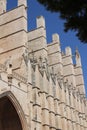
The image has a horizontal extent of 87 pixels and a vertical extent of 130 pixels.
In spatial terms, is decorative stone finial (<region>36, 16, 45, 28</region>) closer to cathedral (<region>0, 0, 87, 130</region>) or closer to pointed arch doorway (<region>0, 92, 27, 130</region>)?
cathedral (<region>0, 0, 87, 130</region>)

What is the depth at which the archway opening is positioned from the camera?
1667 centimetres

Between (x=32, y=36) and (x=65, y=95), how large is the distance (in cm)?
711

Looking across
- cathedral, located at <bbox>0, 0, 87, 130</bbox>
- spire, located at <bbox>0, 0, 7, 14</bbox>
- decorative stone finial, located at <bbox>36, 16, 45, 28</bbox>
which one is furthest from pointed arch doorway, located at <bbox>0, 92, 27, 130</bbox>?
decorative stone finial, located at <bbox>36, 16, 45, 28</bbox>

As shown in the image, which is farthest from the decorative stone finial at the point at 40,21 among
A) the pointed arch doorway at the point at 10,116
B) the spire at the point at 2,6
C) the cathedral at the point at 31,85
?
the pointed arch doorway at the point at 10,116

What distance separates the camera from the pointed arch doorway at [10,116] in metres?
16.5

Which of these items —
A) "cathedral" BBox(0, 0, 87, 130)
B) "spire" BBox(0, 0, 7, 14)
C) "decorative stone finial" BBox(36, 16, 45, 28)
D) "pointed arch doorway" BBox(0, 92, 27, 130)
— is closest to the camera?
"pointed arch doorway" BBox(0, 92, 27, 130)

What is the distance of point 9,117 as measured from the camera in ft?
55.1

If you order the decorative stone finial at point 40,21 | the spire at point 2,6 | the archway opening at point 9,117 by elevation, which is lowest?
the archway opening at point 9,117

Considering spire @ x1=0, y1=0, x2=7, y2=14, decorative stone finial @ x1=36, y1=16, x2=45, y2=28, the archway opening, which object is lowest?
the archway opening

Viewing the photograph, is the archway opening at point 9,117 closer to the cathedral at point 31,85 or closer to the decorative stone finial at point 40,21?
the cathedral at point 31,85

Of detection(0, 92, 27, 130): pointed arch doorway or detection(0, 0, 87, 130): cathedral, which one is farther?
detection(0, 0, 87, 130): cathedral

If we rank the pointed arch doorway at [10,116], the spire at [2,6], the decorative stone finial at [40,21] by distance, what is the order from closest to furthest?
1. the pointed arch doorway at [10,116]
2. the spire at [2,6]
3. the decorative stone finial at [40,21]

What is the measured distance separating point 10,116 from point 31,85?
297 centimetres

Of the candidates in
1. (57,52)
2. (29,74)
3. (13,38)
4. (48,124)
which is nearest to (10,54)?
(13,38)
